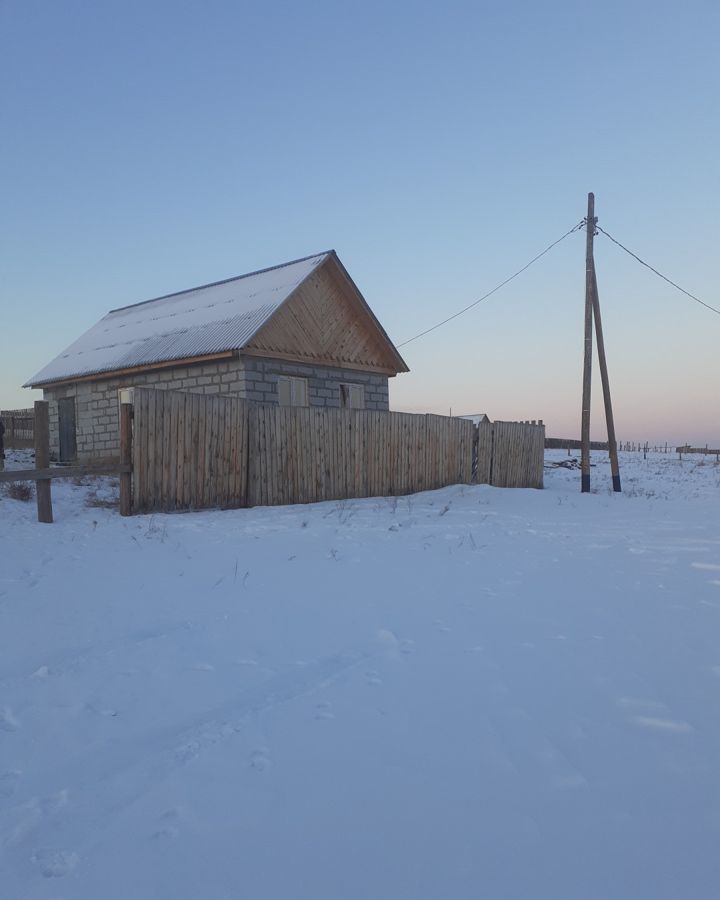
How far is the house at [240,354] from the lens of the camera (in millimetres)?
14727

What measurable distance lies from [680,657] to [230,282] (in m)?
17.5

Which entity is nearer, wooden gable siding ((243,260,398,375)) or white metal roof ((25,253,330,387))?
wooden gable siding ((243,260,398,375))

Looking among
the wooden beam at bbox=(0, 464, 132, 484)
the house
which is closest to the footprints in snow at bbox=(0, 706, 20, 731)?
the wooden beam at bbox=(0, 464, 132, 484)

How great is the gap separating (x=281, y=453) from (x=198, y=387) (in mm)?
4783

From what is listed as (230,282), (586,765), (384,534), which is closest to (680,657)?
(586,765)

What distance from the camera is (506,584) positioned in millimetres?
5387

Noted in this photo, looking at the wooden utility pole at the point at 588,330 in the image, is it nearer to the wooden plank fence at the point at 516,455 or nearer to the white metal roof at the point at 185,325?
the wooden plank fence at the point at 516,455

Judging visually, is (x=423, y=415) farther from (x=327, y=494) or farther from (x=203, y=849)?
(x=203, y=849)

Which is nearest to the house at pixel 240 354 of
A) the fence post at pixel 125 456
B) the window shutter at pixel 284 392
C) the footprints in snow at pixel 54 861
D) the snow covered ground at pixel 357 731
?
the window shutter at pixel 284 392

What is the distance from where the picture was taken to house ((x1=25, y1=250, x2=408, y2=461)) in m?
14.7

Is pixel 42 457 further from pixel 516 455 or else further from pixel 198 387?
pixel 516 455

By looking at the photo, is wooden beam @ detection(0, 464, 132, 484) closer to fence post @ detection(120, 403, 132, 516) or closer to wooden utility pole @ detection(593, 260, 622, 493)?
fence post @ detection(120, 403, 132, 516)

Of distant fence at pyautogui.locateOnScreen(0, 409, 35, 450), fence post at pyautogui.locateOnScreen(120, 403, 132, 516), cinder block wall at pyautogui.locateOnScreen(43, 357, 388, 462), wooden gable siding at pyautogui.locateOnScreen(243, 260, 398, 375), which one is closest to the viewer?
fence post at pyautogui.locateOnScreen(120, 403, 132, 516)

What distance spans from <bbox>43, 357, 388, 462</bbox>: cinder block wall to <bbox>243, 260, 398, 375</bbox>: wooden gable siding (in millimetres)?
303
